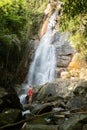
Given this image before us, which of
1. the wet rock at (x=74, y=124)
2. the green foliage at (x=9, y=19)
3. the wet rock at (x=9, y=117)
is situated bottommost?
the wet rock at (x=9, y=117)

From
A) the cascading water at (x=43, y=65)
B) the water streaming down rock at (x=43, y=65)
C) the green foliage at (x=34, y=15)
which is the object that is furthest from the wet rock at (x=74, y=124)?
the green foliage at (x=34, y=15)

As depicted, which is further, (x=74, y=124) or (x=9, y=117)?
(x=9, y=117)

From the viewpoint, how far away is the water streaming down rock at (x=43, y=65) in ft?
102

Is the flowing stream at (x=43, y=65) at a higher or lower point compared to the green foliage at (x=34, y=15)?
lower

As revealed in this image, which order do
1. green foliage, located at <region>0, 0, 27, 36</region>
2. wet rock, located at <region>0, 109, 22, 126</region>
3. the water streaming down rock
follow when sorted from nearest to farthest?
1. wet rock, located at <region>0, 109, 22, 126</region>
2. green foliage, located at <region>0, 0, 27, 36</region>
3. the water streaming down rock

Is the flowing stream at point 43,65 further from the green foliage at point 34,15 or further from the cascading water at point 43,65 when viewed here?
Result: the green foliage at point 34,15

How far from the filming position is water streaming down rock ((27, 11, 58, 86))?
3111 cm

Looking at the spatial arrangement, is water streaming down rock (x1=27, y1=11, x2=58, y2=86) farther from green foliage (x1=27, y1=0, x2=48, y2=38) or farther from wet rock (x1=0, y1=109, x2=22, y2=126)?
wet rock (x1=0, y1=109, x2=22, y2=126)

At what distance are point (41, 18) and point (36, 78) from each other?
11.9 meters

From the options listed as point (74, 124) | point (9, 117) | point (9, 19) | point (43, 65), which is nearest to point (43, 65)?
point (43, 65)

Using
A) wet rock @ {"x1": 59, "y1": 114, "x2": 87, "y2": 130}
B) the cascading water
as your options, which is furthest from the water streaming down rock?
wet rock @ {"x1": 59, "y1": 114, "x2": 87, "y2": 130}

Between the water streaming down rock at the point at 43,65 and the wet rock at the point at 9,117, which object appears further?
the water streaming down rock at the point at 43,65

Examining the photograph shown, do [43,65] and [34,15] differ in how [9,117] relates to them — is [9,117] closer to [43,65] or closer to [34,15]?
[43,65]

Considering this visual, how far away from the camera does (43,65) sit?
32.8 m
